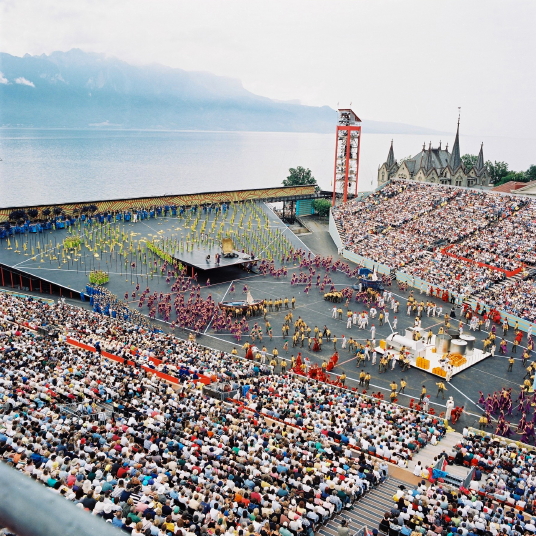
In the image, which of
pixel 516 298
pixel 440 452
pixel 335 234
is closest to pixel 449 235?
pixel 335 234

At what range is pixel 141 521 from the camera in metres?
15.8

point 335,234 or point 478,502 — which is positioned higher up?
point 478,502

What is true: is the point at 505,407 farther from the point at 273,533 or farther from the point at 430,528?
the point at 273,533

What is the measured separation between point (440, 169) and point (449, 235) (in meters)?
49.0

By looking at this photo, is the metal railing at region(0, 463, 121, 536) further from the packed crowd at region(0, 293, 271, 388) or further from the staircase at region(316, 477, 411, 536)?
the packed crowd at region(0, 293, 271, 388)

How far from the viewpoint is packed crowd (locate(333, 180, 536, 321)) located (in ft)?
185

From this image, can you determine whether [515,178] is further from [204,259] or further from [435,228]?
[204,259]

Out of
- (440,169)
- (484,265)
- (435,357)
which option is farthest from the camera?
(440,169)

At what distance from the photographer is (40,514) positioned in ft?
8.40

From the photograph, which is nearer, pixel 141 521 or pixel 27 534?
pixel 27 534

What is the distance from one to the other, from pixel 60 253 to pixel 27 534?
208 feet

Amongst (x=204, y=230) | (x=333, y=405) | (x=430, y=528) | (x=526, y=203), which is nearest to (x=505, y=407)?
(x=333, y=405)

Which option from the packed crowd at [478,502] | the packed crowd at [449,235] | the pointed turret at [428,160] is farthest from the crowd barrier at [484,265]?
the pointed turret at [428,160]

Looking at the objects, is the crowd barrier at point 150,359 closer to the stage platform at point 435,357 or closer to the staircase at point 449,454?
the staircase at point 449,454
